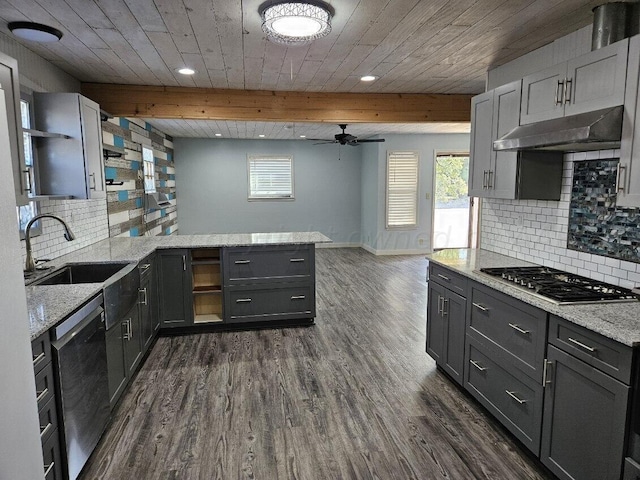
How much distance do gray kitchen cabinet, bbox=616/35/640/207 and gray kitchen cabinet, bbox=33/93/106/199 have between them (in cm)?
342

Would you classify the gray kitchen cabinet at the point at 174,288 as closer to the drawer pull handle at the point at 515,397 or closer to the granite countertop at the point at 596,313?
the granite countertop at the point at 596,313

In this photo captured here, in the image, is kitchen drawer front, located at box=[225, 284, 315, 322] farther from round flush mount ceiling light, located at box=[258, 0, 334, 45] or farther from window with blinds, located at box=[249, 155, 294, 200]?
window with blinds, located at box=[249, 155, 294, 200]

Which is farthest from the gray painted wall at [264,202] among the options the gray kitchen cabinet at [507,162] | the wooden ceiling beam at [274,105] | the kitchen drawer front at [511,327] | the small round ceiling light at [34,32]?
the kitchen drawer front at [511,327]

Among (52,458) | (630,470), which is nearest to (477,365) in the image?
(630,470)

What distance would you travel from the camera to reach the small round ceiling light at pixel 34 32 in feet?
8.36

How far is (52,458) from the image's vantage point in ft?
5.82

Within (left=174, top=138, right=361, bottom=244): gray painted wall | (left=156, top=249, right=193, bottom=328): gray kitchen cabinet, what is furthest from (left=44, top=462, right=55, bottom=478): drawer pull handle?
(left=174, top=138, right=361, bottom=244): gray painted wall

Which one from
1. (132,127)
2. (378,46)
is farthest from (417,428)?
(132,127)

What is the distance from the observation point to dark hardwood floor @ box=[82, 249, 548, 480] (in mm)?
2188

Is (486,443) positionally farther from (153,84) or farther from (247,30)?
(153,84)

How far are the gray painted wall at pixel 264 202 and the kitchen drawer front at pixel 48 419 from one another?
718 cm

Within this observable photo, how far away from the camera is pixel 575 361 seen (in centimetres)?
184

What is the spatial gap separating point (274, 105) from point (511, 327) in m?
3.34

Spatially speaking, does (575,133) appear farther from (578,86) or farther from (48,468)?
(48,468)
